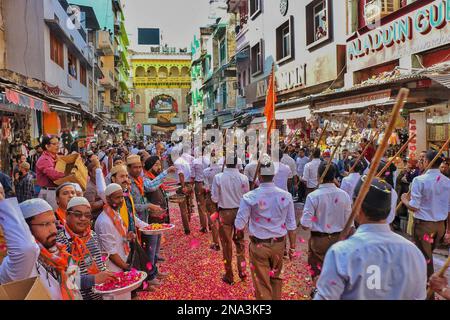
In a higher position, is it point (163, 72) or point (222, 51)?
point (163, 72)

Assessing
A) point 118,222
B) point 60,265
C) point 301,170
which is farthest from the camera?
point 301,170

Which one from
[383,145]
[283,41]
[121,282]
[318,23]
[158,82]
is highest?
[158,82]

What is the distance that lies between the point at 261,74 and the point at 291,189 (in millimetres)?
13623

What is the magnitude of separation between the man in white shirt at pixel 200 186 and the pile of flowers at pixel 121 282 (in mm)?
6098

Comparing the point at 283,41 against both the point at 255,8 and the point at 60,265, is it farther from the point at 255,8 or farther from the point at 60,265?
the point at 60,265

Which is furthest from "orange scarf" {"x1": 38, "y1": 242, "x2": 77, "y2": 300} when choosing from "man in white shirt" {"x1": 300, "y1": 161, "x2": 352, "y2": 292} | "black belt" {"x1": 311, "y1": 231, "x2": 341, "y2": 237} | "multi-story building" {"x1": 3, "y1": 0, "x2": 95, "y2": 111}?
"multi-story building" {"x1": 3, "y1": 0, "x2": 95, "y2": 111}

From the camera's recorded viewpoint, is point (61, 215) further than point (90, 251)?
Yes

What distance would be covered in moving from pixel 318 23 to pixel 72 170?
14551mm

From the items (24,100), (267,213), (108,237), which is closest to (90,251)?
(108,237)

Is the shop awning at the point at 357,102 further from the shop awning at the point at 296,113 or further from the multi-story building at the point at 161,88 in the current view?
the multi-story building at the point at 161,88

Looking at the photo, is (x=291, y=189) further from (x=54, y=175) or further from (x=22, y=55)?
(x=22, y=55)

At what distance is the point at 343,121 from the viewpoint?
12117mm

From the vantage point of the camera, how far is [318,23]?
18234mm

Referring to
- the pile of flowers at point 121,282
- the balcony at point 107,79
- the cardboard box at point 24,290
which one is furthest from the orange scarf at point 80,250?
the balcony at point 107,79
